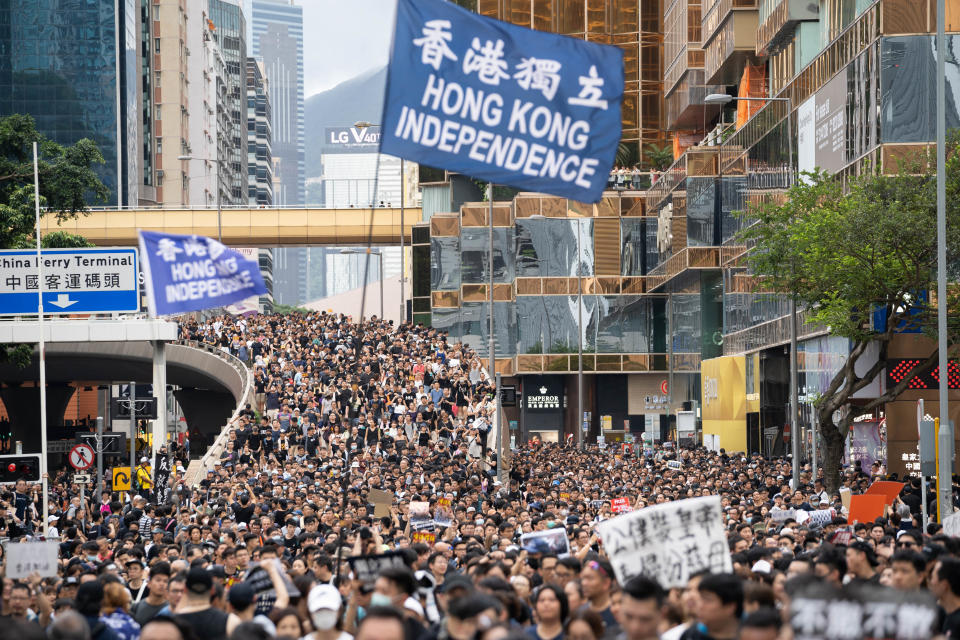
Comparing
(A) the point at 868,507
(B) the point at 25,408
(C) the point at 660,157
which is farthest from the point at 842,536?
(B) the point at 25,408

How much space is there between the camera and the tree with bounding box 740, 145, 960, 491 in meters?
30.1

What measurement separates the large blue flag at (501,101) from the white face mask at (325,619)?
3.69 meters

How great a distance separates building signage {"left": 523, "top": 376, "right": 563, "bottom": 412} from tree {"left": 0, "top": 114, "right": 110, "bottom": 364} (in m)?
38.8

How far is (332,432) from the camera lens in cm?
3728

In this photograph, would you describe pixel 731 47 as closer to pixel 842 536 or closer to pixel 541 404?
pixel 541 404

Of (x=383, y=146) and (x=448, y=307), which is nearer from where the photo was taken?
(x=383, y=146)

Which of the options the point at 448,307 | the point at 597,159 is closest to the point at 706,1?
the point at 448,307

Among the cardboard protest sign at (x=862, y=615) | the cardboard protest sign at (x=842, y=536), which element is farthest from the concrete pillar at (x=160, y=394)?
the cardboard protest sign at (x=862, y=615)

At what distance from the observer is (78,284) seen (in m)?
36.3

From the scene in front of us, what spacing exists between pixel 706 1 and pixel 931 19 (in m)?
24.2

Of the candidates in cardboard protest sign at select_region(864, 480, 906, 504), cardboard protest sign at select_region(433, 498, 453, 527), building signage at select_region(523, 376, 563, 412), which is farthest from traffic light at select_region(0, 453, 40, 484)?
building signage at select_region(523, 376, 563, 412)

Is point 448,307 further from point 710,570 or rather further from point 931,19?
point 710,570

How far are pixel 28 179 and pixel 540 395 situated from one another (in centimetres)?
4057

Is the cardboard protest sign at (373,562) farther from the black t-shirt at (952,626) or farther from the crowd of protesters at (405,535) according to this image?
the black t-shirt at (952,626)
